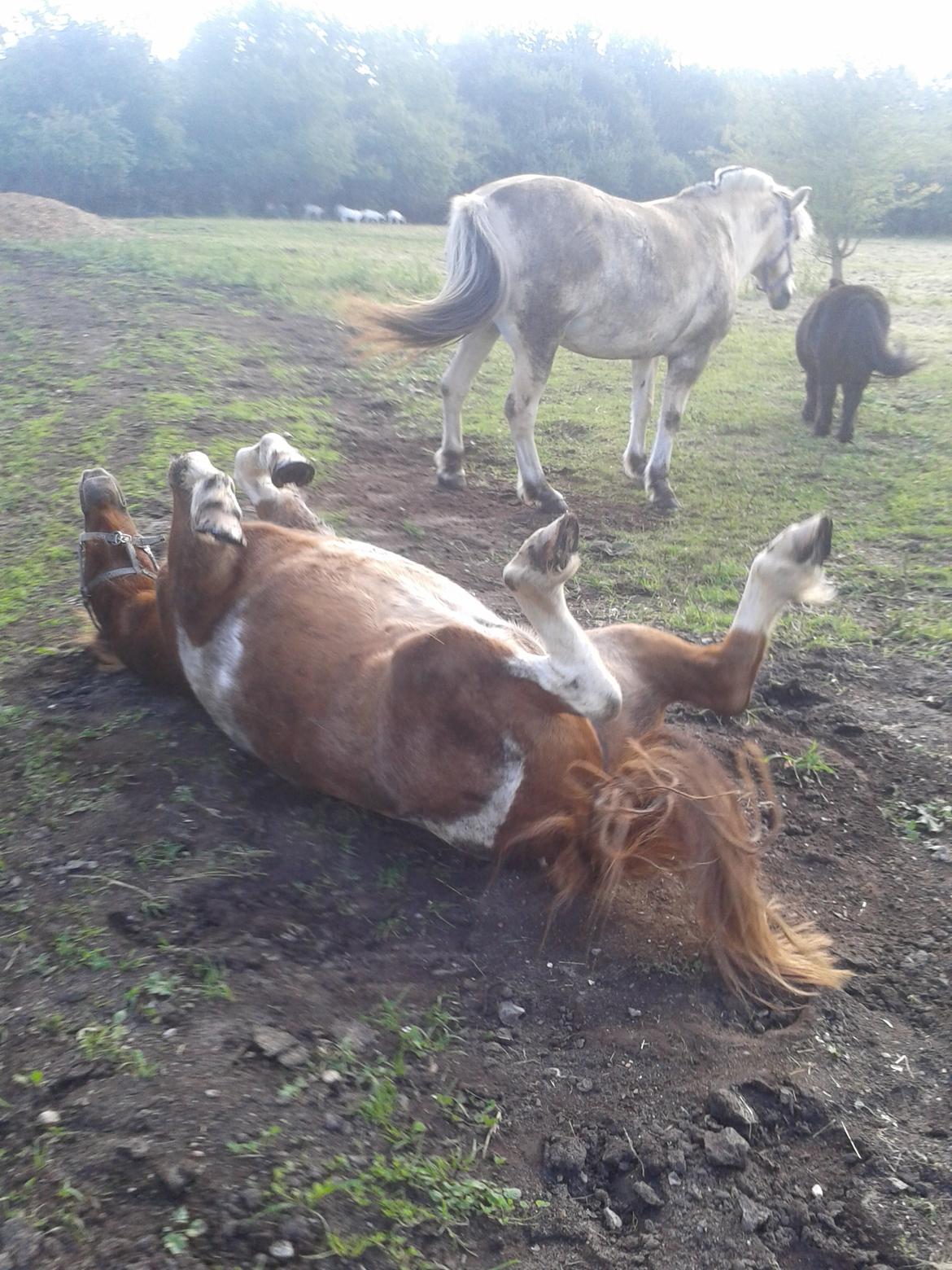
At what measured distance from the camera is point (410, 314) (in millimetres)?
5676

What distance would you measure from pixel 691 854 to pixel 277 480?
2.43 meters

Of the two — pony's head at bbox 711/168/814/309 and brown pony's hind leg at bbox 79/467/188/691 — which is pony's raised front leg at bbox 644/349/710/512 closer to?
pony's head at bbox 711/168/814/309

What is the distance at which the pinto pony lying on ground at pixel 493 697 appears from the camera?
8.20 feet

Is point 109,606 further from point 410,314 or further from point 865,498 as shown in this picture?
point 865,498

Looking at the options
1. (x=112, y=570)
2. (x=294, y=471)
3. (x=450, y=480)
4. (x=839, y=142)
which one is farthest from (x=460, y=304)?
(x=839, y=142)

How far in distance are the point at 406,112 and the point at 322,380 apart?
2613 centimetres

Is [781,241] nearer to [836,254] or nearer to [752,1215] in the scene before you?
[752,1215]

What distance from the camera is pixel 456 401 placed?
6.36 meters

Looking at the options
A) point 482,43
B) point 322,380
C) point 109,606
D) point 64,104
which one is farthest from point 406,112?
point 109,606

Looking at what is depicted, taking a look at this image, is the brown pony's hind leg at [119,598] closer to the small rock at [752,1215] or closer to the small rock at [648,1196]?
the small rock at [648,1196]

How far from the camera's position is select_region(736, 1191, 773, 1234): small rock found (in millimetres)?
1893

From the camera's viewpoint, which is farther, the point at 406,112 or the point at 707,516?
the point at 406,112

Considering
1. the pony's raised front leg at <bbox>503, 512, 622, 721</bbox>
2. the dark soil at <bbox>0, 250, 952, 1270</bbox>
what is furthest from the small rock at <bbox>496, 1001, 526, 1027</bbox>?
the pony's raised front leg at <bbox>503, 512, 622, 721</bbox>

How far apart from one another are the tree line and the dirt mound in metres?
9.31
